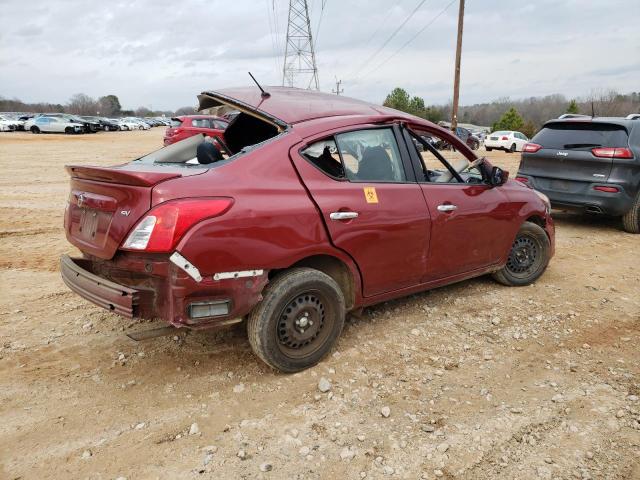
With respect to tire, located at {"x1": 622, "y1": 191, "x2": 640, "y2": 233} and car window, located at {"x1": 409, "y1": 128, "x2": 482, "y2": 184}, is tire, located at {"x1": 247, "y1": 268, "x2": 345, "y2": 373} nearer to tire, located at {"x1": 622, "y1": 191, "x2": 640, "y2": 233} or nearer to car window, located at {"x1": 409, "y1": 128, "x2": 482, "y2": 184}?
car window, located at {"x1": 409, "y1": 128, "x2": 482, "y2": 184}

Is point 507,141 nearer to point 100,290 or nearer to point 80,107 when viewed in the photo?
point 100,290

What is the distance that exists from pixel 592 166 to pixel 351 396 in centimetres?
582

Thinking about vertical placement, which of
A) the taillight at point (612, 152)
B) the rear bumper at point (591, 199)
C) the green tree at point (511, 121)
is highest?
the green tree at point (511, 121)

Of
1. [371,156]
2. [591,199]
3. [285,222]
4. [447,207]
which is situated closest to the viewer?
[285,222]

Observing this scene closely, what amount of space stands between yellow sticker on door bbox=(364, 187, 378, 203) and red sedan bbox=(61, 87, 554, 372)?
2 cm

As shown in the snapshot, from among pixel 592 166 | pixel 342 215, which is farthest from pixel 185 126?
pixel 342 215

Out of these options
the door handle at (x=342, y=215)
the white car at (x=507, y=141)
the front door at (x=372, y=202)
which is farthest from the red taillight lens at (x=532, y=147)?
the white car at (x=507, y=141)

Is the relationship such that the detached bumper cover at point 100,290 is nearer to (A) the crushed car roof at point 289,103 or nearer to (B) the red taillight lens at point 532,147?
(A) the crushed car roof at point 289,103

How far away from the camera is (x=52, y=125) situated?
125 ft

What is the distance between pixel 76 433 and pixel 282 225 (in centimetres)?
159

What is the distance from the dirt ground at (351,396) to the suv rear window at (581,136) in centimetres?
331

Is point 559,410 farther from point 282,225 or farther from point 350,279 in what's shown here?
point 282,225

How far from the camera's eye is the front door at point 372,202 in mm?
3080

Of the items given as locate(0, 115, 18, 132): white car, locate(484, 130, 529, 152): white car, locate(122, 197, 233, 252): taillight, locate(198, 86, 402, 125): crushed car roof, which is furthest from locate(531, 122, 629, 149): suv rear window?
locate(0, 115, 18, 132): white car
